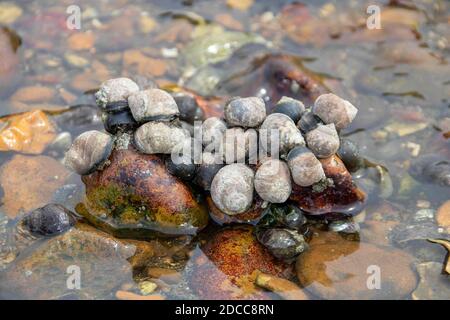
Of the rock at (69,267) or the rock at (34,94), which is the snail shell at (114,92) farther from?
the rock at (34,94)

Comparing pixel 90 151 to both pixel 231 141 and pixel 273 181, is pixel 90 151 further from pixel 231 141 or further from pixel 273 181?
pixel 273 181

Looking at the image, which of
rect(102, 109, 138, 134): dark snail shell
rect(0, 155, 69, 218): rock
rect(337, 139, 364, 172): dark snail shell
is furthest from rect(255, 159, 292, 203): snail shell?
rect(0, 155, 69, 218): rock

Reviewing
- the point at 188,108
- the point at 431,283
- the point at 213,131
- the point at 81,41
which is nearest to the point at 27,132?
the point at 188,108
